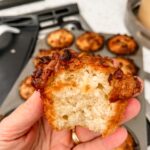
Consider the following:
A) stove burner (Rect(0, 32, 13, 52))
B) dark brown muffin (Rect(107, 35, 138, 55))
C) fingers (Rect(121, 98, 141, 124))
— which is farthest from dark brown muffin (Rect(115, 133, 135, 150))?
stove burner (Rect(0, 32, 13, 52))

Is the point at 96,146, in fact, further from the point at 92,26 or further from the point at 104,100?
the point at 92,26

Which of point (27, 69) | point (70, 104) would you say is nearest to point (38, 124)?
point (70, 104)

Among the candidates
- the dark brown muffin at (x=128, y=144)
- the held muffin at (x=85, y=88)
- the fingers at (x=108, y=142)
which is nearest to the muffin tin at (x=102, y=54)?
the dark brown muffin at (x=128, y=144)

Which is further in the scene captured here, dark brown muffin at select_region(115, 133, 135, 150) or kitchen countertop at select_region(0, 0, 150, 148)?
kitchen countertop at select_region(0, 0, 150, 148)

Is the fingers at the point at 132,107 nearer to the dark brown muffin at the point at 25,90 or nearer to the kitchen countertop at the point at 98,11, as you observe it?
the dark brown muffin at the point at 25,90

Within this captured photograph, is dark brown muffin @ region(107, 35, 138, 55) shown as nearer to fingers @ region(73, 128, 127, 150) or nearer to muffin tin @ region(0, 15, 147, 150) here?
muffin tin @ region(0, 15, 147, 150)
